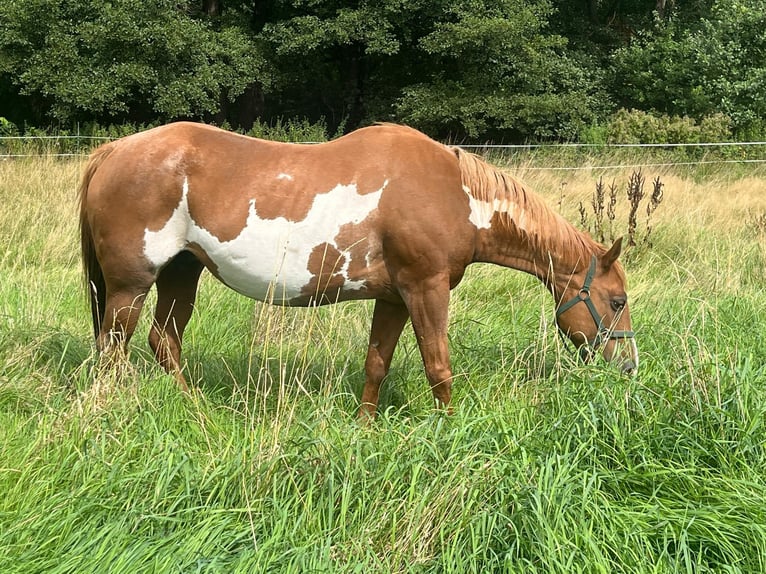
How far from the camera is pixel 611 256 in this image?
11.5ft

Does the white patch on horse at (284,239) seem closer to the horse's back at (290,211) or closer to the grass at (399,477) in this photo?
the horse's back at (290,211)

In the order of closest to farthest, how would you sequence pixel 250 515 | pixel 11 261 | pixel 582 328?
pixel 250 515 < pixel 582 328 < pixel 11 261

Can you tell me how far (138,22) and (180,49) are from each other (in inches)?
44.0

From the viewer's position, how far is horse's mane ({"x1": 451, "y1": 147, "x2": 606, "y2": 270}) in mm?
3504

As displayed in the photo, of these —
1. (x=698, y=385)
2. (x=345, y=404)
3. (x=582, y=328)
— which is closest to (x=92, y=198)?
(x=345, y=404)

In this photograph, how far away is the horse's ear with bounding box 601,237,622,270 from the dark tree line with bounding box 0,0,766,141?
36.3 ft

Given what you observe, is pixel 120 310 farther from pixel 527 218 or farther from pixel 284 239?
pixel 527 218

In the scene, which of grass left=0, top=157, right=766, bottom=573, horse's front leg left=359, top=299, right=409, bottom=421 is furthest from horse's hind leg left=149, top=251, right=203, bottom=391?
horse's front leg left=359, top=299, right=409, bottom=421

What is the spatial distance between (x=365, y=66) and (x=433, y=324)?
752 inches

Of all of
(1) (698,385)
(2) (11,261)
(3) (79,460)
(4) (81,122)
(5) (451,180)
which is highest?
(5) (451,180)

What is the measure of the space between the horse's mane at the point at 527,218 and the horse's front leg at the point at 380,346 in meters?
0.76

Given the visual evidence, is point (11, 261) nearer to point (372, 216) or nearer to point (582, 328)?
point (372, 216)

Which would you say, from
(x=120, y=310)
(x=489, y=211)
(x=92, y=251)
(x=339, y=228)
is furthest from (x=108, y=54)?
Result: (x=489, y=211)

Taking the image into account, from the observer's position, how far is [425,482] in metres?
2.46
